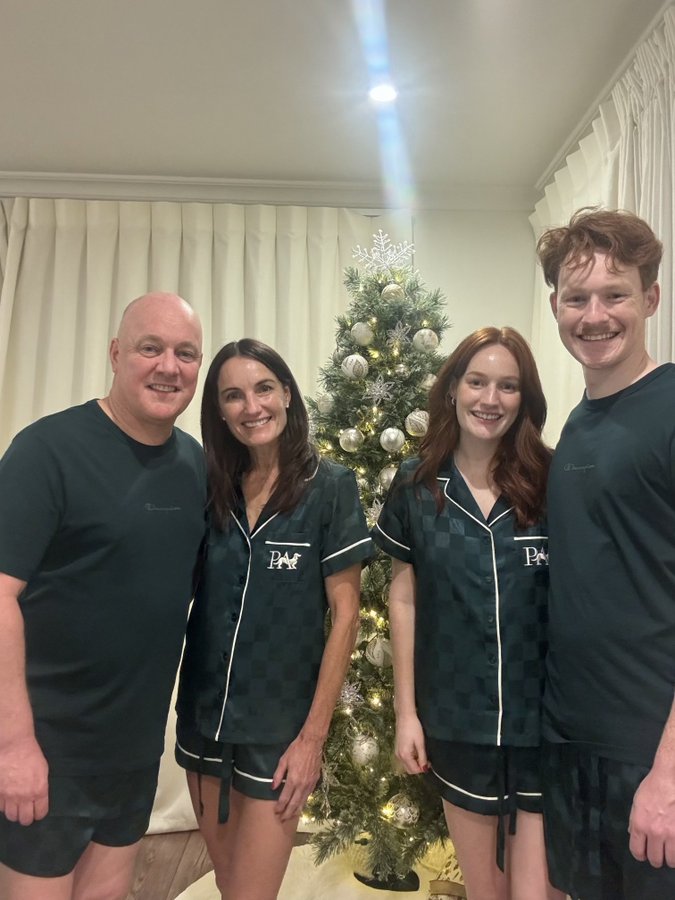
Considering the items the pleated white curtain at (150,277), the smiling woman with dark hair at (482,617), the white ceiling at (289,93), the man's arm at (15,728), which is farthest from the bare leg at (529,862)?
the white ceiling at (289,93)

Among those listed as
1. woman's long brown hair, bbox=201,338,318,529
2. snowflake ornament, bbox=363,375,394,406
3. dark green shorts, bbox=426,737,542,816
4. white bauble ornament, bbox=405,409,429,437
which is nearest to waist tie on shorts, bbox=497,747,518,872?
dark green shorts, bbox=426,737,542,816

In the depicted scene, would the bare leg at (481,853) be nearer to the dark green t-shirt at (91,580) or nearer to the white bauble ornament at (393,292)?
the dark green t-shirt at (91,580)

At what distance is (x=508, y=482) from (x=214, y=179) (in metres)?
2.28

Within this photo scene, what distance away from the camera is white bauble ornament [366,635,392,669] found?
2.10 metres

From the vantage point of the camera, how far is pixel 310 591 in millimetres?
1499

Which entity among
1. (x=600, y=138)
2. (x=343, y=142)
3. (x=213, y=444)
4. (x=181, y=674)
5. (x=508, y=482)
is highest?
(x=343, y=142)

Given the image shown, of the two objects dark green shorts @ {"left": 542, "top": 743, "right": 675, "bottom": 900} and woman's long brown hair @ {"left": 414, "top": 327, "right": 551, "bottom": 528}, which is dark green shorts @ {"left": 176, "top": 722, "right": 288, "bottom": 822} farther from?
woman's long brown hair @ {"left": 414, "top": 327, "right": 551, "bottom": 528}

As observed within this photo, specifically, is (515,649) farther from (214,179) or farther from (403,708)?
(214,179)

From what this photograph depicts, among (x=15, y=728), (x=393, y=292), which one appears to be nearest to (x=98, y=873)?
(x=15, y=728)

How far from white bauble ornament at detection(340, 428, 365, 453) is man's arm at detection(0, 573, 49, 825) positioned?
120 cm

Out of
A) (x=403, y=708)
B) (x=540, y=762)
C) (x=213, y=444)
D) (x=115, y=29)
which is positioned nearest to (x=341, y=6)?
(x=115, y=29)

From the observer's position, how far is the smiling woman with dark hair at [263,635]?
56.3 inches

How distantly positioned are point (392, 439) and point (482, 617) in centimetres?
82

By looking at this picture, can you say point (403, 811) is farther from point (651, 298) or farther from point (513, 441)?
point (651, 298)
